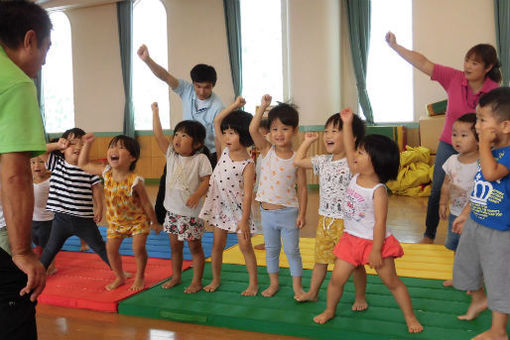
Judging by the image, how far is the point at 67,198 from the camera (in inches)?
136

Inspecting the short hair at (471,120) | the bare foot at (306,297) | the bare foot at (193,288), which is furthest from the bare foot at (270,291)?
the short hair at (471,120)

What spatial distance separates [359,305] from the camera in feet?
9.12

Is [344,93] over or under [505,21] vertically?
under

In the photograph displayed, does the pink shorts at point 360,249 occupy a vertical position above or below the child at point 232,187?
below

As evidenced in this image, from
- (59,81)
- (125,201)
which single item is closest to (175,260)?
(125,201)

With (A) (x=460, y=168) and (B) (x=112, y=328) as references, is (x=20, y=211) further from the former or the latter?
(A) (x=460, y=168)

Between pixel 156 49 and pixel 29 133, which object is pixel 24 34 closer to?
pixel 29 133

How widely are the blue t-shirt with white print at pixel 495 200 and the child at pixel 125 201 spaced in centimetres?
199

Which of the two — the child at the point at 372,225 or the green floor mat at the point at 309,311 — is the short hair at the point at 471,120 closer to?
the child at the point at 372,225

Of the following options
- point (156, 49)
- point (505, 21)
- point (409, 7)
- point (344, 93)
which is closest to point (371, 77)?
point (344, 93)

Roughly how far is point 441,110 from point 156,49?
624 centimetres

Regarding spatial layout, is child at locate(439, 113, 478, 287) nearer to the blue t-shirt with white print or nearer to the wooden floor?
the blue t-shirt with white print

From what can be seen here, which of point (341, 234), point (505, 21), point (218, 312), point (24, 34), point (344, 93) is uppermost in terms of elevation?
point (505, 21)

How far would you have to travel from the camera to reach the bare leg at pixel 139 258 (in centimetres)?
327
